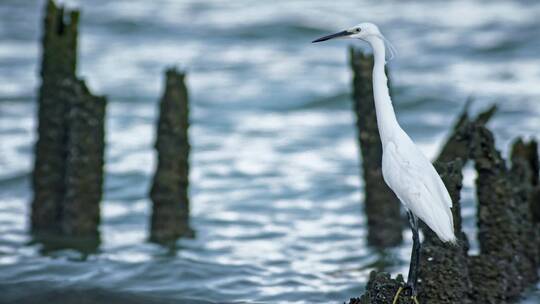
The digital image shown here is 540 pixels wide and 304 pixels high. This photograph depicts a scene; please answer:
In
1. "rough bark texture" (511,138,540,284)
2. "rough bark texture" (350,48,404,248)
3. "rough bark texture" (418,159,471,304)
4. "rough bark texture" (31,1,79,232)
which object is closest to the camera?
"rough bark texture" (418,159,471,304)

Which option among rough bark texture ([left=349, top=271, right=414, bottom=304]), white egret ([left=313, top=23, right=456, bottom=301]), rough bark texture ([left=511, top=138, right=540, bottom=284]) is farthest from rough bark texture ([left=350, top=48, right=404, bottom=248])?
rough bark texture ([left=349, top=271, right=414, bottom=304])

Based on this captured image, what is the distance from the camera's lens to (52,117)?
1027 centimetres

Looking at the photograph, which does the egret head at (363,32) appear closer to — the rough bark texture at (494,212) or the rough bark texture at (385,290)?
the rough bark texture at (385,290)

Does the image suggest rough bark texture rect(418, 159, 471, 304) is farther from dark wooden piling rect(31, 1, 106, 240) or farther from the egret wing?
dark wooden piling rect(31, 1, 106, 240)

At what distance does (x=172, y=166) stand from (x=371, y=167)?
200 centimetres

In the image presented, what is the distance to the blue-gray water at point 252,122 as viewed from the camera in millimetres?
9414

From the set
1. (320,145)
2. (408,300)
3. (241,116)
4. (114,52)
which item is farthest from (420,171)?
(114,52)

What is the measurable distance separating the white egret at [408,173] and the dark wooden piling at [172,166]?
3837 mm

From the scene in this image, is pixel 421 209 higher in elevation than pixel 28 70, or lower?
lower

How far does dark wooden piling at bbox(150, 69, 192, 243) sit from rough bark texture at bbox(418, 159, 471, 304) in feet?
12.0

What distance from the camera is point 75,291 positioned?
844 cm

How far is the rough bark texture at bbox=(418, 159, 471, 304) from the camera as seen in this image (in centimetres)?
677

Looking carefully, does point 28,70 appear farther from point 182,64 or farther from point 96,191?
point 96,191

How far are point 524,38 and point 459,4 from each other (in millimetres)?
3693
